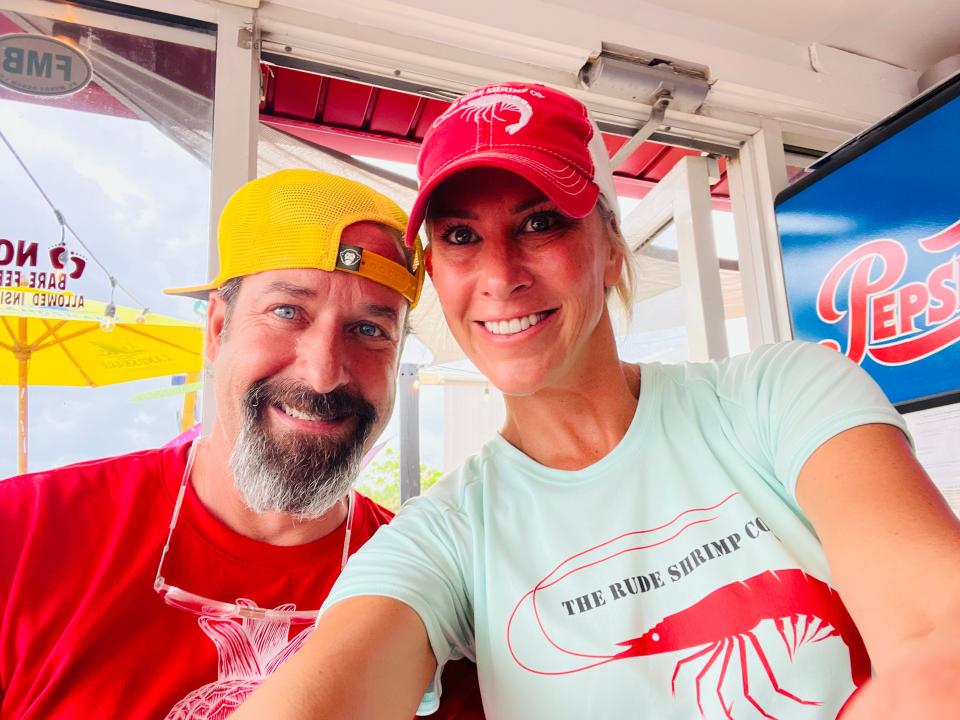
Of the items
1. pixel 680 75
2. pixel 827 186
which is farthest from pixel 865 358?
pixel 680 75

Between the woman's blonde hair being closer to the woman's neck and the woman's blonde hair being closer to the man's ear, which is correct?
the woman's neck

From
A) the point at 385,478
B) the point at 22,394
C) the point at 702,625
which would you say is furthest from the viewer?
the point at 385,478

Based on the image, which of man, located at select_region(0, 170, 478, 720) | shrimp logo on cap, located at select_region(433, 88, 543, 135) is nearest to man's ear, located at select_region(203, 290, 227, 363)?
man, located at select_region(0, 170, 478, 720)

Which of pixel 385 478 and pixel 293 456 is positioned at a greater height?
pixel 385 478

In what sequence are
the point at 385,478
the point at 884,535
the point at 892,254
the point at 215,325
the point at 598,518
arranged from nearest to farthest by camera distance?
the point at 884,535
the point at 598,518
the point at 215,325
the point at 892,254
the point at 385,478

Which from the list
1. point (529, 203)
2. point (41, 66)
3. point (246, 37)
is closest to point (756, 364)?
point (529, 203)

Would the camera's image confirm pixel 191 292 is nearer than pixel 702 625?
No

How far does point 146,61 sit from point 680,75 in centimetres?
149

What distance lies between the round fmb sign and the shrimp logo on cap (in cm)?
111

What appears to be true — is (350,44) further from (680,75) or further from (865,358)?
(865,358)

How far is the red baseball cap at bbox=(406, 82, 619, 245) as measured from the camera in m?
0.85

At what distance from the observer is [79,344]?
1.47 m

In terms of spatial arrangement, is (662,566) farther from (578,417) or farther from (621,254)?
(621,254)

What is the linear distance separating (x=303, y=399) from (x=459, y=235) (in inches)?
16.8
